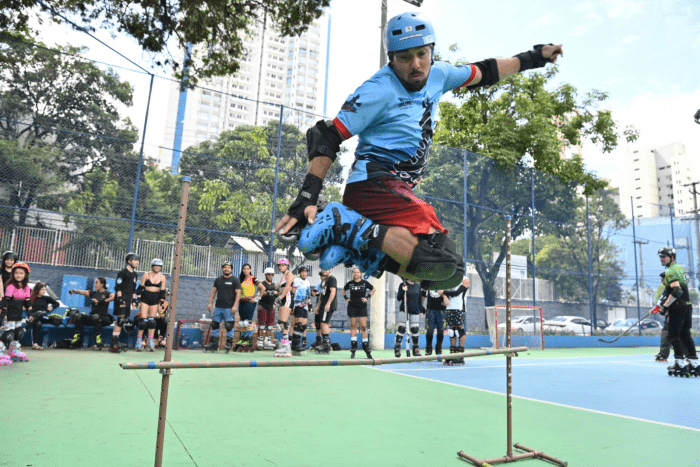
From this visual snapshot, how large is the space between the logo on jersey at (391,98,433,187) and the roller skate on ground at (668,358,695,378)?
8196 mm

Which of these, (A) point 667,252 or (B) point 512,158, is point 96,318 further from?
(B) point 512,158

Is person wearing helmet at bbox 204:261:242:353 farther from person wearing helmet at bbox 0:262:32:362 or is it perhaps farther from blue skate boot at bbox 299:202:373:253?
blue skate boot at bbox 299:202:373:253

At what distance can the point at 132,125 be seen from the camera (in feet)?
36.3

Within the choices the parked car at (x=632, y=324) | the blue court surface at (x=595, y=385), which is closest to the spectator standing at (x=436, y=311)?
the blue court surface at (x=595, y=385)

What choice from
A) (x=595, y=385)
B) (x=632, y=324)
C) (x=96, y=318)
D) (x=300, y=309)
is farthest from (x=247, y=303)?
(x=632, y=324)

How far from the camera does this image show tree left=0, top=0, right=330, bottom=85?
778 centimetres

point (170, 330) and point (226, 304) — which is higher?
point (226, 304)

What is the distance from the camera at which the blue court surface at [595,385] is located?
16.3ft

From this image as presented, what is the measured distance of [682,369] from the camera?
26.6ft

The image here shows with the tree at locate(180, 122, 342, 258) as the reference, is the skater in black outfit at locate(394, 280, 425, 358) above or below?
below

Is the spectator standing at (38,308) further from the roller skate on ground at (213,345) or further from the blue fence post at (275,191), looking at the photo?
the blue fence post at (275,191)

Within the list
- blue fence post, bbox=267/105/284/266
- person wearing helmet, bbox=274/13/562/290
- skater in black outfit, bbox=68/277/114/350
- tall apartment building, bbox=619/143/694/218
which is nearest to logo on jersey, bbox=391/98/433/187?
person wearing helmet, bbox=274/13/562/290

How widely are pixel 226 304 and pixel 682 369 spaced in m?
8.46

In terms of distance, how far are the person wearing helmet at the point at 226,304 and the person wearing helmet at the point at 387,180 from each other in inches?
317
